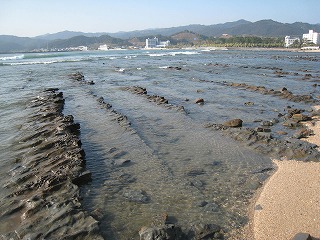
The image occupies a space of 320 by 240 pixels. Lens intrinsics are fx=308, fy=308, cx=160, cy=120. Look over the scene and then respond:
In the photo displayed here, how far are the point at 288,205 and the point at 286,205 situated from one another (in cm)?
5

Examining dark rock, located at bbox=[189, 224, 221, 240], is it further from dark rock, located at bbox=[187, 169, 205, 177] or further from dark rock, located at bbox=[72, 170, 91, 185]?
dark rock, located at bbox=[72, 170, 91, 185]

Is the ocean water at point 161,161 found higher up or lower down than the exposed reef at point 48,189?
lower down

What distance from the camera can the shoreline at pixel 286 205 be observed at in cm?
763

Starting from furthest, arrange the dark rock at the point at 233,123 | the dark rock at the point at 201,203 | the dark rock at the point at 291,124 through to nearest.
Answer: the dark rock at the point at 291,124
the dark rock at the point at 233,123
the dark rock at the point at 201,203

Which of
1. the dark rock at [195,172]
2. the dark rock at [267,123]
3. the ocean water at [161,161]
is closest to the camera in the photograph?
the ocean water at [161,161]

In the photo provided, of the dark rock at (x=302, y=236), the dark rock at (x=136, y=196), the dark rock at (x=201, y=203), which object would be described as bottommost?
the dark rock at (x=201, y=203)

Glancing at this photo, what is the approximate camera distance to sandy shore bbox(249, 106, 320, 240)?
7627 millimetres

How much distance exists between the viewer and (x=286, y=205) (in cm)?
880

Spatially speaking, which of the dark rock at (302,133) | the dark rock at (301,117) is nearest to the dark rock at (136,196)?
the dark rock at (302,133)

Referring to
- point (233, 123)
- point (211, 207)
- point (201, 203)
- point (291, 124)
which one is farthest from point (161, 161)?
point (291, 124)

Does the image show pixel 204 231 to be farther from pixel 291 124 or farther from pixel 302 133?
pixel 291 124

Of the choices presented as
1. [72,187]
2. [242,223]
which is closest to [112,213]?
[72,187]

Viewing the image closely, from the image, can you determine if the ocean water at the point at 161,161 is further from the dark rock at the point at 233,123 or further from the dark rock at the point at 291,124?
the dark rock at the point at 291,124

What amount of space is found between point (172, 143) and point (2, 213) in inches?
304
